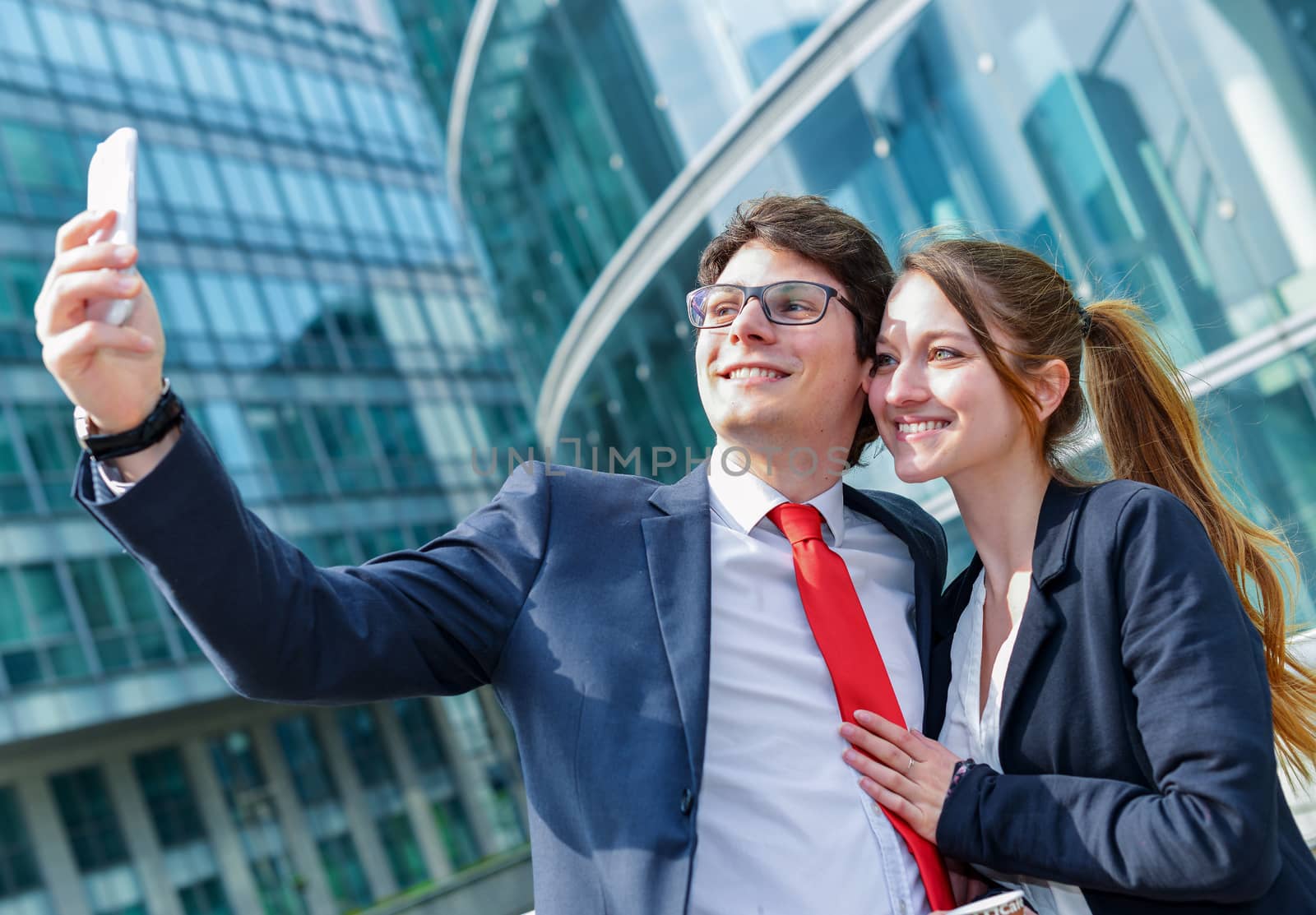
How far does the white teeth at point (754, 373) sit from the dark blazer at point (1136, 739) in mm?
776

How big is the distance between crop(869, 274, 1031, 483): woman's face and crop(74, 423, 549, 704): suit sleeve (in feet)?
2.91

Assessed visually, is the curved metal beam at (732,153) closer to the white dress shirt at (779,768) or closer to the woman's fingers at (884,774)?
the white dress shirt at (779,768)

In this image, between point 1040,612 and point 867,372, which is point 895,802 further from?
point 867,372

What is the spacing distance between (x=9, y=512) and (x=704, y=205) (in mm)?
15970

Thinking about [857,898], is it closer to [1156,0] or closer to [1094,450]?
[1094,450]

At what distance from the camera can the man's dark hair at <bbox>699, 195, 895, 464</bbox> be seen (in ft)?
10.3

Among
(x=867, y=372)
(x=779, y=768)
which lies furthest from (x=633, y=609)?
(x=867, y=372)

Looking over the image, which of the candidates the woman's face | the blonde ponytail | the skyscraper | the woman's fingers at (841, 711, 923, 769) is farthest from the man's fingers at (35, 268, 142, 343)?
the skyscraper

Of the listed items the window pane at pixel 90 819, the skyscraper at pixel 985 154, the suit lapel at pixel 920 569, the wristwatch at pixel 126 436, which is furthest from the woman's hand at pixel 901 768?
the window pane at pixel 90 819

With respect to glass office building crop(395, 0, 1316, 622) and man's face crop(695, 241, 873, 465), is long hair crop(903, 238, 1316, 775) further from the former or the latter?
glass office building crop(395, 0, 1316, 622)

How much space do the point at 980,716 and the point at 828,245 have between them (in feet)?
4.18

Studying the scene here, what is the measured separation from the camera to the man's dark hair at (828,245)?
10.3 feet

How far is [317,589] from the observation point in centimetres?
211

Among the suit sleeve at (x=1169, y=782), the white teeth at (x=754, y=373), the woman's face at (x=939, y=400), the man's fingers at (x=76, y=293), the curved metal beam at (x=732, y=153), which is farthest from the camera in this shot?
the curved metal beam at (x=732, y=153)
